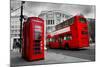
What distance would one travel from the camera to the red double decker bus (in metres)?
3.22

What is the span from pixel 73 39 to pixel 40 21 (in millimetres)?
596

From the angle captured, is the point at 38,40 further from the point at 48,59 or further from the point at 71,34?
the point at 71,34

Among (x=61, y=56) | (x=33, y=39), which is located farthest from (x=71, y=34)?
(x=33, y=39)

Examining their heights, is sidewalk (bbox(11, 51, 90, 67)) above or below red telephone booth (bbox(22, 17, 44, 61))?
below

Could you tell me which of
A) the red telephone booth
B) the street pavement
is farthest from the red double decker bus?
the red telephone booth

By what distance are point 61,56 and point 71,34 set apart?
0.35 m

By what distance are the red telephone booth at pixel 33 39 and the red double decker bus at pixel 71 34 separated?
0.21 metres

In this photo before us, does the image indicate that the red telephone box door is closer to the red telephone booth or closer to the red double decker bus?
the red telephone booth

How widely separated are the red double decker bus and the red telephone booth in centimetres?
21

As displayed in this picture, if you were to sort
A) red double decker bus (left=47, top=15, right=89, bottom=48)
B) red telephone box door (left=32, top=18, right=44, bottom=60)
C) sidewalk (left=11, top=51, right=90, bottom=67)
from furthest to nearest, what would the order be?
red double decker bus (left=47, top=15, right=89, bottom=48)
red telephone box door (left=32, top=18, right=44, bottom=60)
sidewalk (left=11, top=51, right=90, bottom=67)

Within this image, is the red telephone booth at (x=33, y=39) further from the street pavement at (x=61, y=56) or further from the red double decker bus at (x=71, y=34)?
the red double decker bus at (x=71, y=34)

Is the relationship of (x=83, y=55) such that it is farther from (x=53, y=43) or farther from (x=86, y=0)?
(x=86, y=0)
